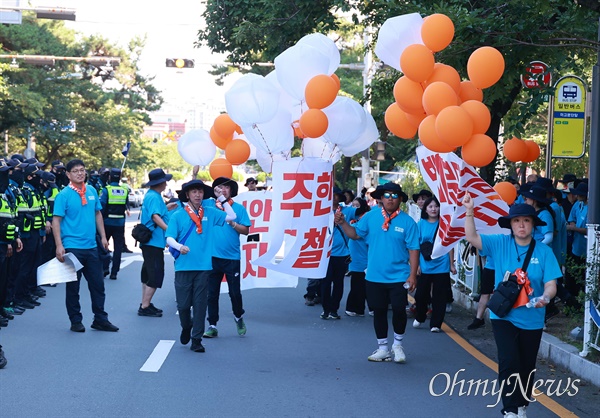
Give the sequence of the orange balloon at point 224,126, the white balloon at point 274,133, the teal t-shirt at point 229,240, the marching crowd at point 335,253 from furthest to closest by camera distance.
Answer: the orange balloon at point 224,126 < the teal t-shirt at point 229,240 < the white balloon at point 274,133 < the marching crowd at point 335,253

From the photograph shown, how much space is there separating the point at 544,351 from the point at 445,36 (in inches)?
151

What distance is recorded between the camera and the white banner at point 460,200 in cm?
809

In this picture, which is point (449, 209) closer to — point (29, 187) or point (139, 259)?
point (29, 187)

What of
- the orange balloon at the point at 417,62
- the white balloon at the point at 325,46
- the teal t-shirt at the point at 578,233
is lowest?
the teal t-shirt at the point at 578,233

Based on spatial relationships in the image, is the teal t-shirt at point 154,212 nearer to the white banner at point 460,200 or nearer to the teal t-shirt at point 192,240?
the teal t-shirt at point 192,240

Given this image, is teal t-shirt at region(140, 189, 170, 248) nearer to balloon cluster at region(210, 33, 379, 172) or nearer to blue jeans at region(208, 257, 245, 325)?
blue jeans at region(208, 257, 245, 325)

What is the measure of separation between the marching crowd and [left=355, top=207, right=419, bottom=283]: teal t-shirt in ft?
0.04

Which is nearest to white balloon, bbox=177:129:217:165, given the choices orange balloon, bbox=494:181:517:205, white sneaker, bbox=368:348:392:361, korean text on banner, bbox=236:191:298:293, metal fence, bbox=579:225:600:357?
korean text on banner, bbox=236:191:298:293

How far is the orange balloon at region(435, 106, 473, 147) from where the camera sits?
25.2ft

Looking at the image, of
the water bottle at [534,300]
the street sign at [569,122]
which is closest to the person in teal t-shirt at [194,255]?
the water bottle at [534,300]

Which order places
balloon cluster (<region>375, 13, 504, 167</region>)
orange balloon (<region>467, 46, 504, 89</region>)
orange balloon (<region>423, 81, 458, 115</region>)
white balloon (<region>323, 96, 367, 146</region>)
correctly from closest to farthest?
1. balloon cluster (<region>375, 13, 504, 167</region>)
2. orange balloon (<region>423, 81, 458, 115</region>)
3. orange balloon (<region>467, 46, 504, 89</region>)
4. white balloon (<region>323, 96, 367, 146</region>)

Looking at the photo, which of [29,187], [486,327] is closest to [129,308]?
[29,187]

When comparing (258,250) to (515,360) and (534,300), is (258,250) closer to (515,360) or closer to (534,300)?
(515,360)

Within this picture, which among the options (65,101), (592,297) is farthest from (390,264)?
(65,101)
